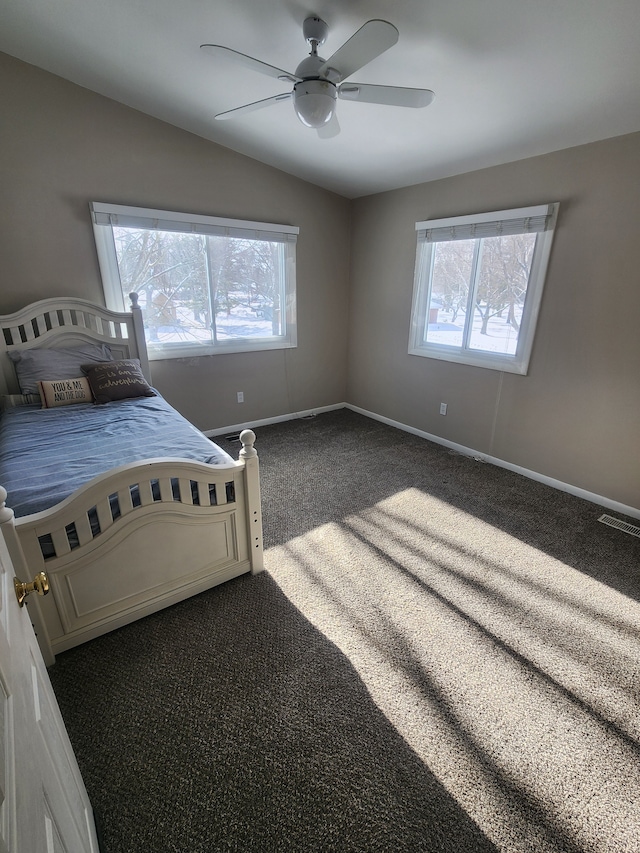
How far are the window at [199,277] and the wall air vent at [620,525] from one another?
10.4 feet

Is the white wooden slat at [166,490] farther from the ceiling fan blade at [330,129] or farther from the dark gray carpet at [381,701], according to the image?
the ceiling fan blade at [330,129]

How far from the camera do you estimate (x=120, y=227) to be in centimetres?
311

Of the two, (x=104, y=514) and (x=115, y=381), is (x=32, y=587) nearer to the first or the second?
(x=104, y=514)

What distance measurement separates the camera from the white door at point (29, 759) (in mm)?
453

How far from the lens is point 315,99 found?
5.72ft

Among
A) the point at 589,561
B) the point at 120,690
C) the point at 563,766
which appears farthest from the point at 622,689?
the point at 120,690

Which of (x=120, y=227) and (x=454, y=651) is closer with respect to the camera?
(x=454, y=651)

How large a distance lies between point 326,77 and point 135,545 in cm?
217

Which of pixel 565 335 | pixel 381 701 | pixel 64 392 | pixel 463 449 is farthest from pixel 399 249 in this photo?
pixel 381 701

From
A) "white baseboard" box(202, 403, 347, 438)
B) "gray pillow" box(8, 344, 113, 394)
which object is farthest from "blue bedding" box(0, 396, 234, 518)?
"white baseboard" box(202, 403, 347, 438)

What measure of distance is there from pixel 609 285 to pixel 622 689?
2311 millimetres

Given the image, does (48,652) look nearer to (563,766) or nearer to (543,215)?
(563,766)

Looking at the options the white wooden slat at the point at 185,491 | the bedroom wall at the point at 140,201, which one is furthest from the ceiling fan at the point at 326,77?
the white wooden slat at the point at 185,491

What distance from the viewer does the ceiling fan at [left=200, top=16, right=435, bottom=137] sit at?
1.53m
